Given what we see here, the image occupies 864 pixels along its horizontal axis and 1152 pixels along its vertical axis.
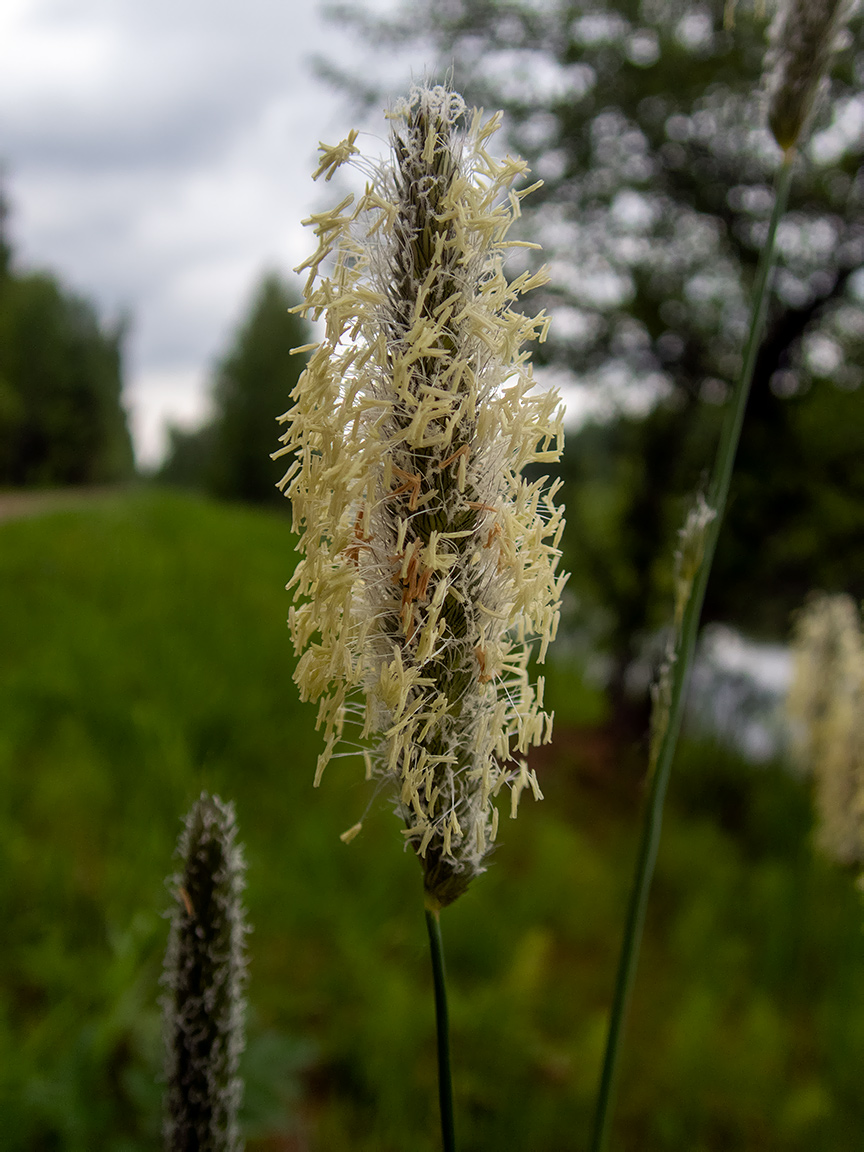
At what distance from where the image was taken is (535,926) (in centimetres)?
404

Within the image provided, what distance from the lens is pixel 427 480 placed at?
77 cm

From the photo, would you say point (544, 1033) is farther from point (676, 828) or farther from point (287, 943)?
point (676, 828)

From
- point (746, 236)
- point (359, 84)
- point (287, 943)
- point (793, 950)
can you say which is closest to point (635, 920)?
point (287, 943)

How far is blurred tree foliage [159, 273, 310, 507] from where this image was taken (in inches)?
1107

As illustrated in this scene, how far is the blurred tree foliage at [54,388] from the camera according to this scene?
27672mm

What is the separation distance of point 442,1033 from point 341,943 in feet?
Result: 8.94

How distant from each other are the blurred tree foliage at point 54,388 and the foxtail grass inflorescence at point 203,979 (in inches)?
1114

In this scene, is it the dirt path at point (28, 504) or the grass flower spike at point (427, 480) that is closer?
the grass flower spike at point (427, 480)

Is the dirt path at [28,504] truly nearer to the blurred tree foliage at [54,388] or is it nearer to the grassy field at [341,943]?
the grassy field at [341,943]

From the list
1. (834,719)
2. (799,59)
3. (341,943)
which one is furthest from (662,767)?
(341,943)

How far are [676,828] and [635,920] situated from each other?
5.74m

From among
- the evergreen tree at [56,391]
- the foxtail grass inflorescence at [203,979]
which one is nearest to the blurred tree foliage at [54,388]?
the evergreen tree at [56,391]

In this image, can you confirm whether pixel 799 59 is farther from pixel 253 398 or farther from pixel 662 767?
pixel 253 398

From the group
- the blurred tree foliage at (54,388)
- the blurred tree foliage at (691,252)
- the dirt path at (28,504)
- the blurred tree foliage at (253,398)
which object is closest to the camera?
the blurred tree foliage at (691,252)
